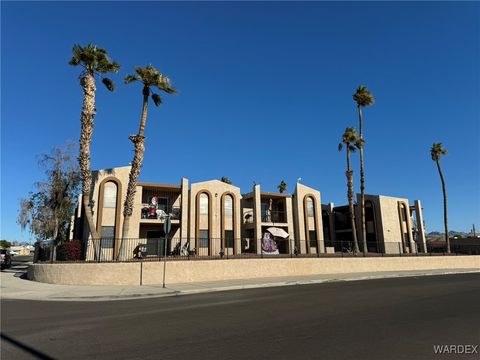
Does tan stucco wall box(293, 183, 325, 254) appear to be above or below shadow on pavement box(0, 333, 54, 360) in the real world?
above

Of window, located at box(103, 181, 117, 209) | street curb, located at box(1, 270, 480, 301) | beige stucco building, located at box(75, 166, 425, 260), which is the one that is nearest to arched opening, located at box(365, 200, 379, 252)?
beige stucco building, located at box(75, 166, 425, 260)

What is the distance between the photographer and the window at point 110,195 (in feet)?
92.0

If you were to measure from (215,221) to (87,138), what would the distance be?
44.3 feet

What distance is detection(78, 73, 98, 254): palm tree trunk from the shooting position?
22.5 m

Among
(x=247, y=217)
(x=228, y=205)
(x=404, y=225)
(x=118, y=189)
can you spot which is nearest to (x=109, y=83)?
(x=118, y=189)

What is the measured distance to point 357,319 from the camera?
8.75 m

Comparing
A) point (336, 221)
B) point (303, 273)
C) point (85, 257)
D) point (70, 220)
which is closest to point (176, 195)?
point (70, 220)

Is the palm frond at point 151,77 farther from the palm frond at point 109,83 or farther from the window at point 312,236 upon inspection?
the window at point 312,236

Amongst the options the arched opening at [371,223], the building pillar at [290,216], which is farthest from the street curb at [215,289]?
the arched opening at [371,223]

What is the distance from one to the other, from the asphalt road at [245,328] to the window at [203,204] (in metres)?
19.5

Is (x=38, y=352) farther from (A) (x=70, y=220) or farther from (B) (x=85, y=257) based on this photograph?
(A) (x=70, y=220)

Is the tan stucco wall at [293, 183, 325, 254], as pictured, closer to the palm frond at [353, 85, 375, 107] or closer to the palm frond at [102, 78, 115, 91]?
the palm frond at [353, 85, 375, 107]

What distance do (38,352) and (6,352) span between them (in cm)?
57

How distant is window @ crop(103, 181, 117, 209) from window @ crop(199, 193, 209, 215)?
23.8ft
